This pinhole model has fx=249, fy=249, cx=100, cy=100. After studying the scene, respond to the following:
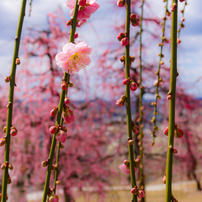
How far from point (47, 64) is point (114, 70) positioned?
1.31 feet

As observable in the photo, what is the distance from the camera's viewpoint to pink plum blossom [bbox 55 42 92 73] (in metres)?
0.26

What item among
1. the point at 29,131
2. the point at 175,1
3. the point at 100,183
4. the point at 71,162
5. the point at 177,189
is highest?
the point at 175,1

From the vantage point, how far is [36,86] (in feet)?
4.35

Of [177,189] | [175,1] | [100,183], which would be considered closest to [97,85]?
[100,183]

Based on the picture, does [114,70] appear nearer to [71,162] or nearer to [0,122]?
[71,162]

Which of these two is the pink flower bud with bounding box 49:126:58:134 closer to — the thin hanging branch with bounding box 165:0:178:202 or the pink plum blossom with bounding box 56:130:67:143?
the pink plum blossom with bounding box 56:130:67:143

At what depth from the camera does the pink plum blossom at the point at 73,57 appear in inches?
10.3

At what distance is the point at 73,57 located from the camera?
→ 28cm

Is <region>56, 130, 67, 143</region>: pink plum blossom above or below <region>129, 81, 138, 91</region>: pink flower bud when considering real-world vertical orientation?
below

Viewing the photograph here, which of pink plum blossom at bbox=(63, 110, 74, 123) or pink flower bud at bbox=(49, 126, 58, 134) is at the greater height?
pink plum blossom at bbox=(63, 110, 74, 123)

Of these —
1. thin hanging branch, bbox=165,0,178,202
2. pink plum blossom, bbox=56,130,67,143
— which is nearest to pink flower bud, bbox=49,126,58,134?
pink plum blossom, bbox=56,130,67,143

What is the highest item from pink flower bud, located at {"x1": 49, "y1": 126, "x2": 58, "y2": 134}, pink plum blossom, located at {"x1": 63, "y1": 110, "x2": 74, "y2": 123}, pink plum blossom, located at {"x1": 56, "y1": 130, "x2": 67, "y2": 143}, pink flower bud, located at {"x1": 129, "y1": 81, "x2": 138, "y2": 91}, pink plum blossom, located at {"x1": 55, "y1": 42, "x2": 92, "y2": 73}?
pink plum blossom, located at {"x1": 55, "y1": 42, "x2": 92, "y2": 73}

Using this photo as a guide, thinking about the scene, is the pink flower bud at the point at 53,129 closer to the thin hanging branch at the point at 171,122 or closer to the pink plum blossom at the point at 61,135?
the pink plum blossom at the point at 61,135

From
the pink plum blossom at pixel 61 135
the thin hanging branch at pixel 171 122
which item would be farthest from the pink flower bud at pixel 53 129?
the thin hanging branch at pixel 171 122
